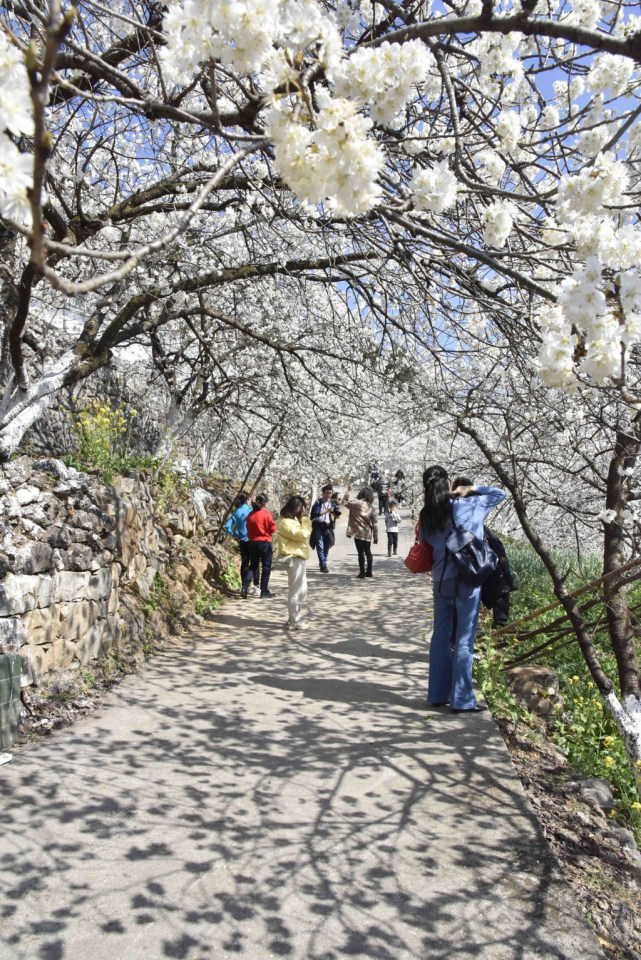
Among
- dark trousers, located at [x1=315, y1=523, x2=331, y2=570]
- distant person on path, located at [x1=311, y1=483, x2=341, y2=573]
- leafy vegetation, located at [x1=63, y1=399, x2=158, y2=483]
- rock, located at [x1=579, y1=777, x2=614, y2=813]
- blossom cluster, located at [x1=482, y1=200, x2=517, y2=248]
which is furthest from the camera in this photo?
dark trousers, located at [x1=315, y1=523, x2=331, y2=570]

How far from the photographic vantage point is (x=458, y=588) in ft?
16.8

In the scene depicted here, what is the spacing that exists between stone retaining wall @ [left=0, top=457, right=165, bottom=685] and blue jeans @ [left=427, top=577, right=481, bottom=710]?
282 centimetres

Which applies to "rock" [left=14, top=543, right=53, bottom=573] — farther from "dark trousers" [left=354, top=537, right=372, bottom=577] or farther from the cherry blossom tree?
"dark trousers" [left=354, top=537, right=372, bottom=577]

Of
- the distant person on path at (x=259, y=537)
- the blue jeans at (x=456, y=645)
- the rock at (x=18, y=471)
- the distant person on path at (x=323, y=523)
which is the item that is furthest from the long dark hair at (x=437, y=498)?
the distant person on path at (x=323, y=523)

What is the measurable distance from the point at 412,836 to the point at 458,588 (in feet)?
6.52

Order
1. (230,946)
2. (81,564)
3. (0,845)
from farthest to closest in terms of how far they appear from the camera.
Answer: (81,564)
(0,845)
(230,946)

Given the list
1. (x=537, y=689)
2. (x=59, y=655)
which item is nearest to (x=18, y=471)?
(x=59, y=655)

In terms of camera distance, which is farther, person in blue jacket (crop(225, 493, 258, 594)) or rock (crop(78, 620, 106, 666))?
person in blue jacket (crop(225, 493, 258, 594))

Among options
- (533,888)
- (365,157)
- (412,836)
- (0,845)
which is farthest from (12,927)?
(365,157)

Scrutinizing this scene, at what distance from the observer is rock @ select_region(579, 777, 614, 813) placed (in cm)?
422

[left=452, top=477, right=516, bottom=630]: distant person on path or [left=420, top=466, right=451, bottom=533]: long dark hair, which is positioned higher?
[left=420, top=466, right=451, bottom=533]: long dark hair

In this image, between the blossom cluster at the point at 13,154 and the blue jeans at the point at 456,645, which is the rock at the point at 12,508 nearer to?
the blue jeans at the point at 456,645

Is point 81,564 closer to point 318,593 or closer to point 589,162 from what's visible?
point 589,162

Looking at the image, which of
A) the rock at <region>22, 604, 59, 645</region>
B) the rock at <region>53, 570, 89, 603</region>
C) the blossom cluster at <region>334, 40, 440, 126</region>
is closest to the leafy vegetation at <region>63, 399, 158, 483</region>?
the rock at <region>53, 570, 89, 603</region>
